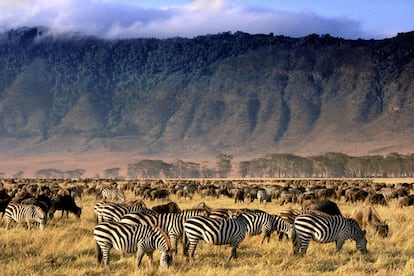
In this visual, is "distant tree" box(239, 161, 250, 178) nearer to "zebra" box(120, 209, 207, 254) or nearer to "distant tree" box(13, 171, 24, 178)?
"distant tree" box(13, 171, 24, 178)

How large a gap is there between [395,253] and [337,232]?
6.80 ft

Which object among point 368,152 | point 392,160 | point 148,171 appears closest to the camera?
point 392,160

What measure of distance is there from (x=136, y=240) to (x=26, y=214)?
24.6 ft

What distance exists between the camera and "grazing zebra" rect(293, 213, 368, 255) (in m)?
14.6

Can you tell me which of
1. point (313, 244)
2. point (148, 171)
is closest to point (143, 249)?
point (313, 244)

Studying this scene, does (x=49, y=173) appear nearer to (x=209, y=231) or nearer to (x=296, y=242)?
(x=296, y=242)

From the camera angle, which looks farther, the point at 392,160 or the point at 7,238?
the point at 392,160

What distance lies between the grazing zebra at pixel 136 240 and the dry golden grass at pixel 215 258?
1.16 ft

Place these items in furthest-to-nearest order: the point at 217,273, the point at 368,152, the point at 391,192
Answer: the point at 368,152 → the point at 391,192 → the point at 217,273

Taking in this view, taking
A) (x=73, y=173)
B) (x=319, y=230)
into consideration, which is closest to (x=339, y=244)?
(x=319, y=230)

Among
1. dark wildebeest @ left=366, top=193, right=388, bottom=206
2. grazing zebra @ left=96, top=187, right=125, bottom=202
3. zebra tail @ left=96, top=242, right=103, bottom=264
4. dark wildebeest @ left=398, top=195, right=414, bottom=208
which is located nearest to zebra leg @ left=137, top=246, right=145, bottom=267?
zebra tail @ left=96, top=242, right=103, bottom=264

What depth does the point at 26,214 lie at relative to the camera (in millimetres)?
18812

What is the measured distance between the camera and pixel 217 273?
12.4m

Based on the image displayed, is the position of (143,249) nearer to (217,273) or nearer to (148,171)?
(217,273)
